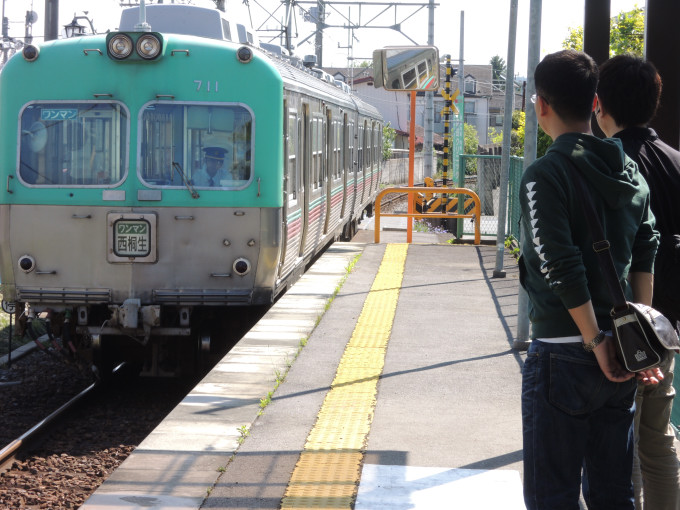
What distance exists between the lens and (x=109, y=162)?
816 cm

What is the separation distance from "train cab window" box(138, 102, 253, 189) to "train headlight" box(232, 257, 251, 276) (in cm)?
61

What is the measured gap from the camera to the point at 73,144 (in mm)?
8156

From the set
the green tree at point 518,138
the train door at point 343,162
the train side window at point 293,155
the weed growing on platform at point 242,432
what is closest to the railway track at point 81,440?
the weed growing on platform at point 242,432

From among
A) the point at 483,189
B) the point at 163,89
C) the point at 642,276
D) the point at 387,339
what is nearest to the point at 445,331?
the point at 387,339

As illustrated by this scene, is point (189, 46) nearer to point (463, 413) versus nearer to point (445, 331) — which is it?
point (445, 331)

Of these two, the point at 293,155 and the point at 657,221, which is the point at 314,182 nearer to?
the point at 293,155

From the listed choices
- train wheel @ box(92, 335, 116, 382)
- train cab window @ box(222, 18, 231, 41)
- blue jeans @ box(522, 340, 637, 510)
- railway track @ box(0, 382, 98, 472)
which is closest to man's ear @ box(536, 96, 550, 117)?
blue jeans @ box(522, 340, 637, 510)

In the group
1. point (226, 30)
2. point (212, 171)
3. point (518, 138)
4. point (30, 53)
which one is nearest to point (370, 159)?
point (518, 138)

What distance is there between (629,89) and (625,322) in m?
1.00

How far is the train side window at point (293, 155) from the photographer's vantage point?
9.30 m

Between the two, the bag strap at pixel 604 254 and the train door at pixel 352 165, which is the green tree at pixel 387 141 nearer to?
the train door at pixel 352 165

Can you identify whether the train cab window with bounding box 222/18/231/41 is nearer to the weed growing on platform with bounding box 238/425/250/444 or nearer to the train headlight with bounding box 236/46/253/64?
the train headlight with bounding box 236/46/253/64

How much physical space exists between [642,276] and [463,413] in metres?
2.81

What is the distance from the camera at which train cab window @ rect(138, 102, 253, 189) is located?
814 centimetres
